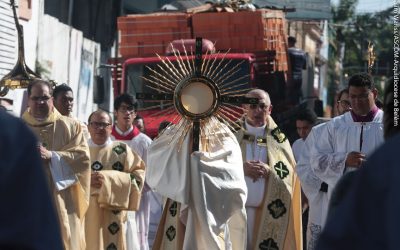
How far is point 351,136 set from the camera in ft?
27.3

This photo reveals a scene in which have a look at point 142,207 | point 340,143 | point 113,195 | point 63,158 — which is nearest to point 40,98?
point 63,158

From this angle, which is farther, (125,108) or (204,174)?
(125,108)

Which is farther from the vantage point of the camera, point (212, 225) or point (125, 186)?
point (125, 186)

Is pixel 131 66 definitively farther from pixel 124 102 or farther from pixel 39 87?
pixel 39 87

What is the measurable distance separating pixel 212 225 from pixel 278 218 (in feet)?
4.26

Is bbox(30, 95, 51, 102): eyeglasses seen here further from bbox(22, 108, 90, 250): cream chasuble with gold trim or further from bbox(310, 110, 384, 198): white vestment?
bbox(310, 110, 384, 198): white vestment

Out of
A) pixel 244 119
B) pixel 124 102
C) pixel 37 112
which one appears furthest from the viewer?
pixel 124 102

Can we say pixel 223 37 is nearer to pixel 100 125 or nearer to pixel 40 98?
pixel 100 125

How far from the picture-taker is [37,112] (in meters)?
8.77

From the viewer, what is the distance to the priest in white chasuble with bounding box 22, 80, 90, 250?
867 cm

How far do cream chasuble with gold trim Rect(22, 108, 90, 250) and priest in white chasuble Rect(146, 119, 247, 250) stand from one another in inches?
27.5

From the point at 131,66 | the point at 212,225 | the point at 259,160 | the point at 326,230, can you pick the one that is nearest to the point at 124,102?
the point at 259,160

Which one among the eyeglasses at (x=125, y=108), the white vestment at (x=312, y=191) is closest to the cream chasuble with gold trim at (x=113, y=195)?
the eyeglasses at (x=125, y=108)

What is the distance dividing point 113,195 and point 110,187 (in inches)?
4.2
